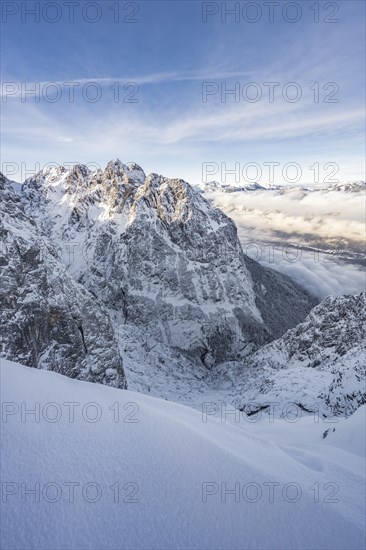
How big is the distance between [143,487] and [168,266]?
99.9 m

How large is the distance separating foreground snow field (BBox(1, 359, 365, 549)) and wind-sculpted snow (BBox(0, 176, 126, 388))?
103 ft

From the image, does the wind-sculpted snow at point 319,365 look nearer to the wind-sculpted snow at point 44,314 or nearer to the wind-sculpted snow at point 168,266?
the wind-sculpted snow at point 168,266

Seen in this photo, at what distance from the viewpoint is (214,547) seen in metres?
4.09

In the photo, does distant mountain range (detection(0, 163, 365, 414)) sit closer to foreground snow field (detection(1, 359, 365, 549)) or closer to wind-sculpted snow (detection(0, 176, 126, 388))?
wind-sculpted snow (detection(0, 176, 126, 388))

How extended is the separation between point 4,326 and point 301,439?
31508 millimetres

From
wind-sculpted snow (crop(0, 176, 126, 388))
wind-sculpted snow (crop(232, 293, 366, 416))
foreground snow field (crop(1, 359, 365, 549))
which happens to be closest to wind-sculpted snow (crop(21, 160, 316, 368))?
wind-sculpted snow (crop(232, 293, 366, 416))

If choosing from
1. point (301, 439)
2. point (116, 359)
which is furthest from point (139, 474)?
point (116, 359)

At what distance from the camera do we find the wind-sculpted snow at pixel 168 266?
317 feet

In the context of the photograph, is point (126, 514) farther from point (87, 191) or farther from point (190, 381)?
point (87, 191)

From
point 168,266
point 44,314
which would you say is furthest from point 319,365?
point 168,266

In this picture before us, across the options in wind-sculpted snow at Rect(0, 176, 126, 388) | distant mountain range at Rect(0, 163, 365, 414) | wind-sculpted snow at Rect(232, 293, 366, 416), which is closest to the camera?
wind-sculpted snow at Rect(232, 293, 366, 416)

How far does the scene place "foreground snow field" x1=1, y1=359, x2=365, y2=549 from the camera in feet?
13.3

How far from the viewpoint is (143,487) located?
4.82m

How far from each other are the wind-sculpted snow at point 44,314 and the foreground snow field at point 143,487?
31342 mm
